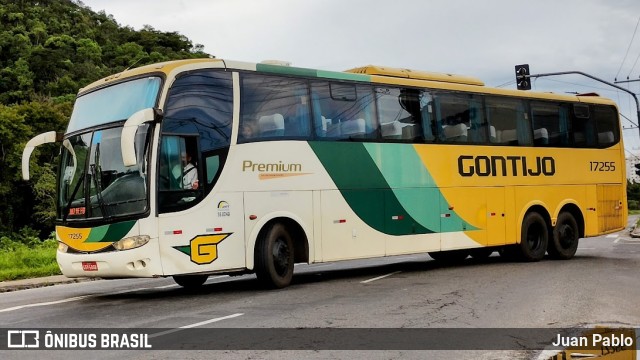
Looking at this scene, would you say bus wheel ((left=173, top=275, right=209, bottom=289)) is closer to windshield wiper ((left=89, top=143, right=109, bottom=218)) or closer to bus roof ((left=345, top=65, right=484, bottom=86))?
windshield wiper ((left=89, top=143, right=109, bottom=218))

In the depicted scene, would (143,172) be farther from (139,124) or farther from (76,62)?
(76,62)

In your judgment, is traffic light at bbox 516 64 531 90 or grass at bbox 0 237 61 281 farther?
traffic light at bbox 516 64 531 90

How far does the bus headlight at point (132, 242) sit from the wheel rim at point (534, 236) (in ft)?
35.8

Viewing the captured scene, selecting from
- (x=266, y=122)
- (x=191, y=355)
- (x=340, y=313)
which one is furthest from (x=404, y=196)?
(x=191, y=355)

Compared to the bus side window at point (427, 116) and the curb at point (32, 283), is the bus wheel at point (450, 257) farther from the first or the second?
the curb at point (32, 283)

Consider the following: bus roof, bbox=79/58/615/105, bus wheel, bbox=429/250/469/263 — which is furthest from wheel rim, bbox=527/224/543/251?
bus roof, bbox=79/58/615/105

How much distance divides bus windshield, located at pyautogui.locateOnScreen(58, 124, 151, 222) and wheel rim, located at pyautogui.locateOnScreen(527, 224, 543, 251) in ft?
36.0

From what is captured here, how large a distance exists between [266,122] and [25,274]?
849 centimetres

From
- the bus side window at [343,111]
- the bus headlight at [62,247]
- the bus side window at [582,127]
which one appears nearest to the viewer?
A: the bus headlight at [62,247]

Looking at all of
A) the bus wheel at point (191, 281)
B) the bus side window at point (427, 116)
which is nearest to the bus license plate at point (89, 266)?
the bus wheel at point (191, 281)

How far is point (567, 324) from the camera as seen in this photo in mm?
9453

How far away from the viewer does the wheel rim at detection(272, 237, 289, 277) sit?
1317 centimetres

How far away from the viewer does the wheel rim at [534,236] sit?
19.2 metres

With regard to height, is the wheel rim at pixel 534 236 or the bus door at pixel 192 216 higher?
the bus door at pixel 192 216
